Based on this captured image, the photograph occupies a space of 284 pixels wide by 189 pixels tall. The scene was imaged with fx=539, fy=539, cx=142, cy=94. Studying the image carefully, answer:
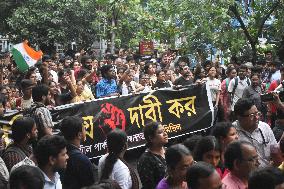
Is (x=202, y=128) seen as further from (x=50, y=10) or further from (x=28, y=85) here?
(x=50, y=10)

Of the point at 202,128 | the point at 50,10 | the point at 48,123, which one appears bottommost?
the point at 202,128

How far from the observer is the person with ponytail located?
16.6ft

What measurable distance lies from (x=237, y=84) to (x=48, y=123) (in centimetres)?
518

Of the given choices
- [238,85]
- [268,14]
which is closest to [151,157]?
[238,85]

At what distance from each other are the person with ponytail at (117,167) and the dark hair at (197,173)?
1138 mm

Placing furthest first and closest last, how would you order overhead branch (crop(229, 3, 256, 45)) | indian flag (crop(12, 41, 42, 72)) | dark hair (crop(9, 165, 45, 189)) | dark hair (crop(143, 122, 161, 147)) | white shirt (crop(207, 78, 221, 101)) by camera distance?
overhead branch (crop(229, 3, 256, 45))
indian flag (crop(12, 41, 42, 72))
white shirt (crop(207, 78, 221, 101))
dark hair (crop(143, 122, 161, 147))
dark hair (crop(9, 165, 45, 189))

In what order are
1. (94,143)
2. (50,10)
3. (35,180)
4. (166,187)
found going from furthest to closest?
(50,10) → (94,143) → (166,187) → (35,180)

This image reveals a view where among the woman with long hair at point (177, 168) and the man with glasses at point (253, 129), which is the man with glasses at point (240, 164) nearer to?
the woman with long hair at point (177, 168)

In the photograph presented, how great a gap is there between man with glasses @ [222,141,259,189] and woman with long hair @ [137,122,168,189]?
836 millimetres

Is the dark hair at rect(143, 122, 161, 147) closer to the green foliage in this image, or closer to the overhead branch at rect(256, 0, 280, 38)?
the green foliage

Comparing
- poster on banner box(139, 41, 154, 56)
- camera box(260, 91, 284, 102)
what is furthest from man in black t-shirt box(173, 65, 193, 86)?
poster on banner box(139, 41, 154, 56)

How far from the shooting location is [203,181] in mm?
3963

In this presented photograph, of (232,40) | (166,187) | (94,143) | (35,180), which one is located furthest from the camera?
(232,40)

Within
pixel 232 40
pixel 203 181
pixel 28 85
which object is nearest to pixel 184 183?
pixel 203 181
